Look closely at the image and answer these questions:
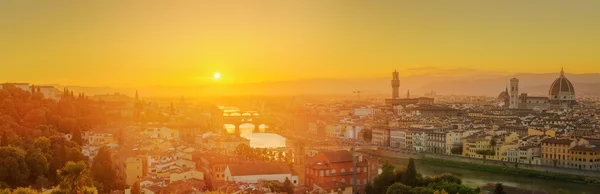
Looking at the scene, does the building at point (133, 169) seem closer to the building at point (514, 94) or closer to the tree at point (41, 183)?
the tree at point (41, 183)

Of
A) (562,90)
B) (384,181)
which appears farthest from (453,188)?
(562,90)

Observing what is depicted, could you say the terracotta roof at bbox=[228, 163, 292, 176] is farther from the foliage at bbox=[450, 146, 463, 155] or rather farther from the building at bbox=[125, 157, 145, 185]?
the foliage at bbox=[450, 146, 463, 155]

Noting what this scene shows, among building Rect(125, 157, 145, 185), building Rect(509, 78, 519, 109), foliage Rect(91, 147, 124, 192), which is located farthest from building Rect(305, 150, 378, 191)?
building Rect(509, 78, 519, 109)

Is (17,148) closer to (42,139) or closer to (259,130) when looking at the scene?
(42,139)

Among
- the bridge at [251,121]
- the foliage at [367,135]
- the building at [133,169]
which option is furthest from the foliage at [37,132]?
the bridge at [251,121]

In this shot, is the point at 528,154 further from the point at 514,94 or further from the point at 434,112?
the point at 514,94

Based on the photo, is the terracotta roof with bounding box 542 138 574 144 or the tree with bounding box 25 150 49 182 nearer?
the tree with bounding box 25 150 49 182

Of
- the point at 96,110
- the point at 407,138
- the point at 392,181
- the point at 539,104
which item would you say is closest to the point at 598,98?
the point at 539,104
